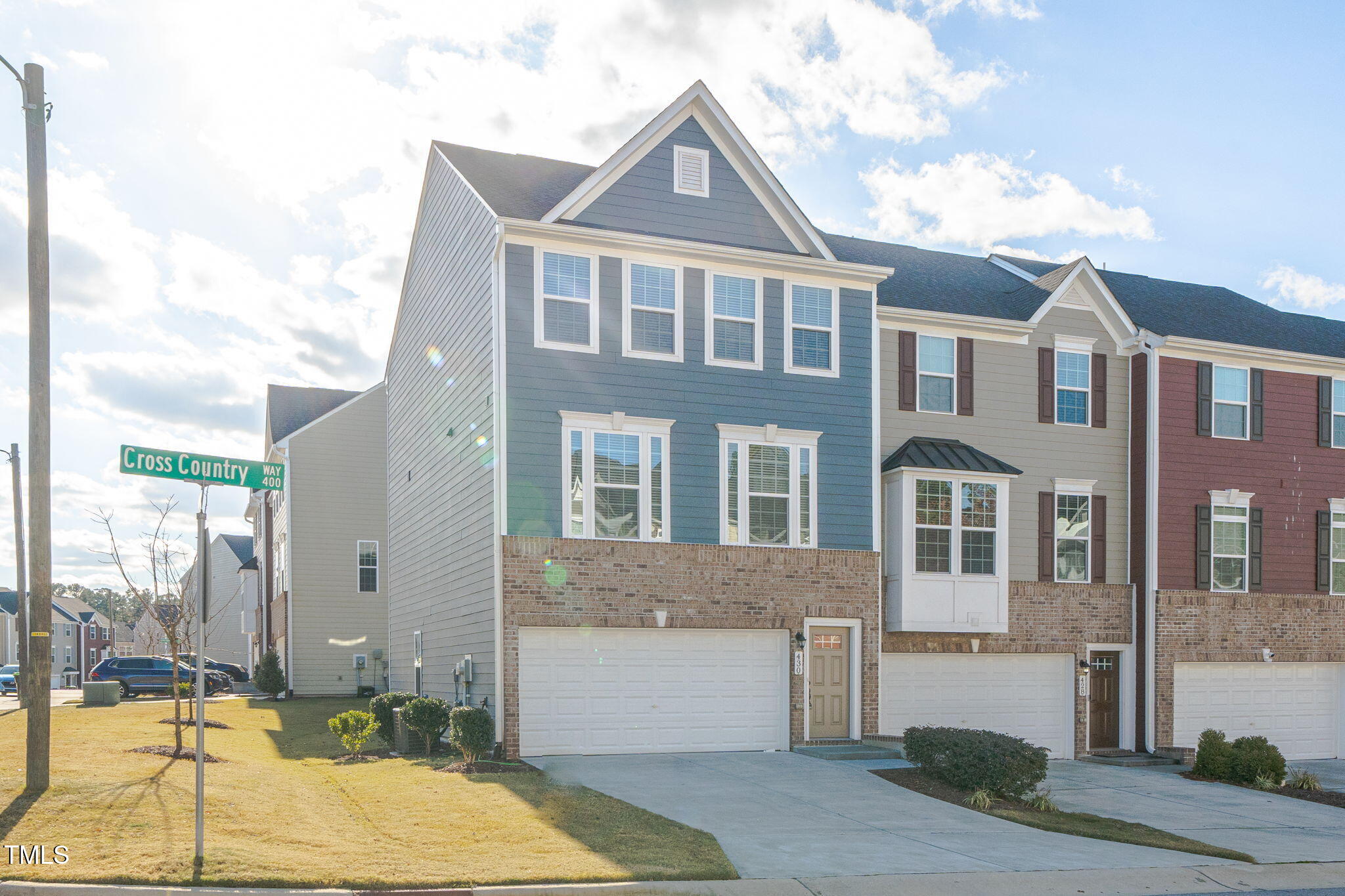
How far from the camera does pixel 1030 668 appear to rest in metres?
23.5

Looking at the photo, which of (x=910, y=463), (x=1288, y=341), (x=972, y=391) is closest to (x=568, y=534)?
(x=910, y=463)

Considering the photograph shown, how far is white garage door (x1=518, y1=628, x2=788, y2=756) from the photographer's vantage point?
61.4 feet

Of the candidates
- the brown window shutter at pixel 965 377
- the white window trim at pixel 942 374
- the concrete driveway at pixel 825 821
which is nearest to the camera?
the concrete driveway at pixel 825 821

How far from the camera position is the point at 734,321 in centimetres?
2053

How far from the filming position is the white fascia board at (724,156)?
19.6 meters

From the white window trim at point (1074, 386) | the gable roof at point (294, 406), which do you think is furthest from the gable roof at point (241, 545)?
the white window trim at point (1074, 386)

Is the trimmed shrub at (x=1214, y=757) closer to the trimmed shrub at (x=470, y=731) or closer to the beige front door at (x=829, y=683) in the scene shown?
the beige front door at (x=829, y=683)

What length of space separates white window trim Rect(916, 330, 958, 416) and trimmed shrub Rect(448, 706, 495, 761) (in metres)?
11.0

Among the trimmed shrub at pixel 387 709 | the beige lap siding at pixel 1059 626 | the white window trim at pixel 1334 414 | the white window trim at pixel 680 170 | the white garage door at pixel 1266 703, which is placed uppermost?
the white window trim at pixel 680 170

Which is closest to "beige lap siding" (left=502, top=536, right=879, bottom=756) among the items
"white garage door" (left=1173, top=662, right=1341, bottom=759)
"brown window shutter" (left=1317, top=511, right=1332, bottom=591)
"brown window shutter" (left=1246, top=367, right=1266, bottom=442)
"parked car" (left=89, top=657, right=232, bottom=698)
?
"white garage door" (left=1173, top=662, right=1341, bottom=759)

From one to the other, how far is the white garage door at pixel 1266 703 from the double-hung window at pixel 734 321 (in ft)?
39.7

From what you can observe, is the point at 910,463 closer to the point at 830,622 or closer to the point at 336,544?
the point at 830,622

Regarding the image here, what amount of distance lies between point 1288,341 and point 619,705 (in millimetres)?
19028

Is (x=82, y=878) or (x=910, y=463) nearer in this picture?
(x=82, y=878)
